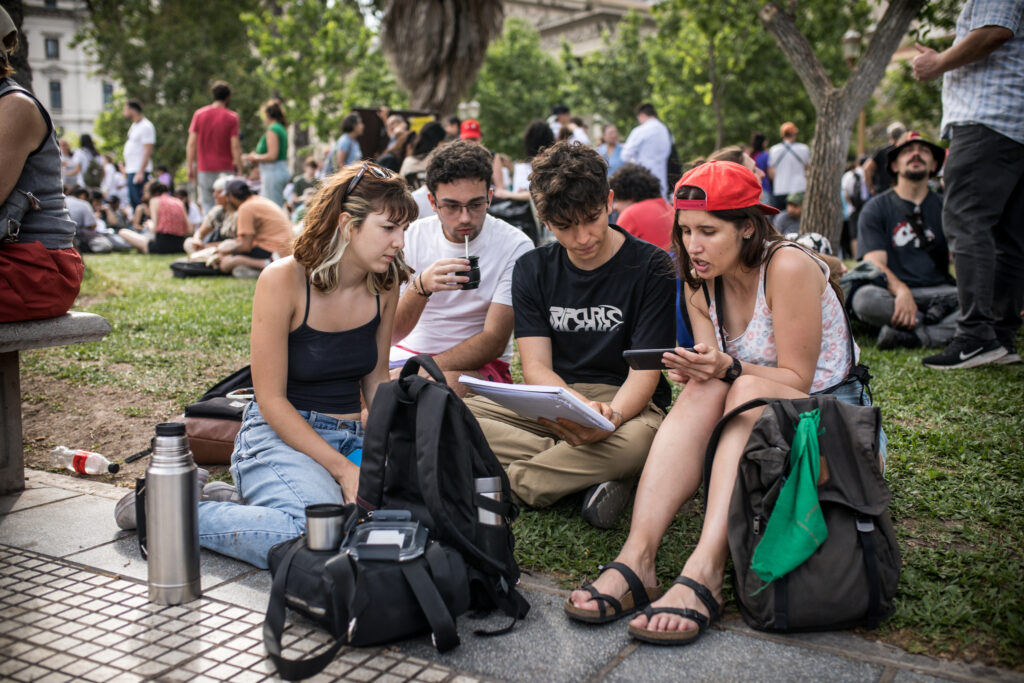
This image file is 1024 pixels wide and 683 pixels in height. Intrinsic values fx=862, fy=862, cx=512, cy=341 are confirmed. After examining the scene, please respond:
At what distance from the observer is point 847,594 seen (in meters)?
2.47

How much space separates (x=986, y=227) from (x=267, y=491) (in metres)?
4.56

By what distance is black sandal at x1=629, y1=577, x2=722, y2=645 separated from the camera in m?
2.46

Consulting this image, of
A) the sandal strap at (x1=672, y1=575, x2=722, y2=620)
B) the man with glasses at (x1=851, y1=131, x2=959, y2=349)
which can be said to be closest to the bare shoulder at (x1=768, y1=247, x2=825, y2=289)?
the sandal strap at (x1=672, y1=575, x2=722, y2=620)

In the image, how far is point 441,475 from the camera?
262 cm

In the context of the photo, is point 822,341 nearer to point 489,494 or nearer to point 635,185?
point 489,494

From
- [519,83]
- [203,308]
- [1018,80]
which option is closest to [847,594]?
[1018,80]

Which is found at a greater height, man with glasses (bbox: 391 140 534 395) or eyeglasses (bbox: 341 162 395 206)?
eyeglasses (bbox: 341 162 395 206)

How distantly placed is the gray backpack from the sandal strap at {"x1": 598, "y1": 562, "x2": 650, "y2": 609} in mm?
284

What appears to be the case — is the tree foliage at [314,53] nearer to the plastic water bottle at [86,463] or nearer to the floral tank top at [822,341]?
the plastic water bottle at [86,463]

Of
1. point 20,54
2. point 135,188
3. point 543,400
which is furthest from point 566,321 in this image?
point 135,188

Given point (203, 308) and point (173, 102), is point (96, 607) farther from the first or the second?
point (173, 102)

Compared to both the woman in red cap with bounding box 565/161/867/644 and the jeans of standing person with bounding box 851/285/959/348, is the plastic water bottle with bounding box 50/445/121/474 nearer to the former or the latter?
the woman in red cap with bounding box 565/161/867/644

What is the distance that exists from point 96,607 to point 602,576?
157cm

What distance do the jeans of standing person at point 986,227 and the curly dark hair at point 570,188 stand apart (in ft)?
9.96
